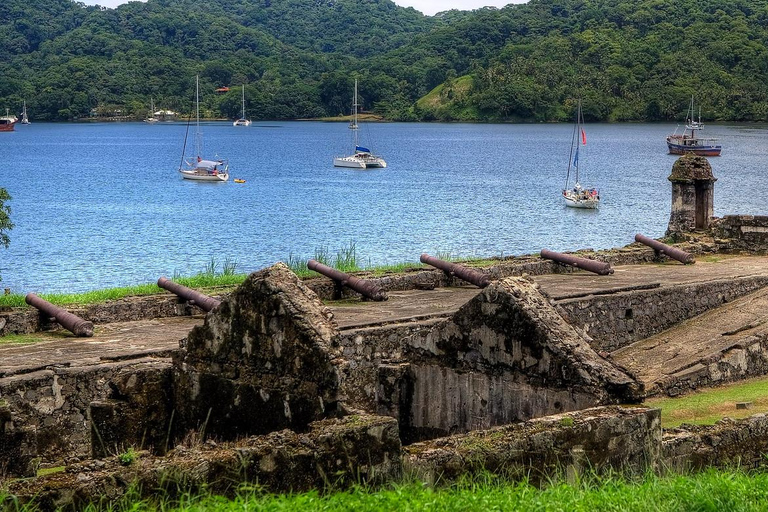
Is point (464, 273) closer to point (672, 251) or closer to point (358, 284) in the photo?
point (358, 284)

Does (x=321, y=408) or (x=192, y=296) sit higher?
(x=321, y=408)

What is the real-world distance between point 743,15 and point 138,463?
641 ft

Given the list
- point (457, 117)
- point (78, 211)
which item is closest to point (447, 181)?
point (78, 211)

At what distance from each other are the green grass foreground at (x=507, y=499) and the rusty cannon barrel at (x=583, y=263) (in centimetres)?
1395

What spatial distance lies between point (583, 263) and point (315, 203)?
5572 cm

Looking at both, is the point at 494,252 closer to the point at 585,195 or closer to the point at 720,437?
the point at 585,195

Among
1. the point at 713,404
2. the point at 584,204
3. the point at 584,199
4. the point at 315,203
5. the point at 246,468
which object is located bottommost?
the point at 315,203

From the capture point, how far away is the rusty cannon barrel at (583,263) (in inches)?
902

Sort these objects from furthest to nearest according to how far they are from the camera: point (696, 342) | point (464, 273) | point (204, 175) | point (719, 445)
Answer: point (204, 175), point (464, 273), point (696, 342), point (719, 445)

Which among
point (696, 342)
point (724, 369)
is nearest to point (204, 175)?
point (696, 342)

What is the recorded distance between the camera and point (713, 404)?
1581 centimetres

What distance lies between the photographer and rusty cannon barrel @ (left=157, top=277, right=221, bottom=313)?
17.5 meters

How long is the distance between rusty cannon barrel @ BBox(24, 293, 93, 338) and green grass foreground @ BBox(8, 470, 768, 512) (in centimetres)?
870

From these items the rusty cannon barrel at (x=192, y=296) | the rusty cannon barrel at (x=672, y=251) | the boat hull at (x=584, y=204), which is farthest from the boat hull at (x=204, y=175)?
the rusty cannon barrel at (x=192, y=296)
